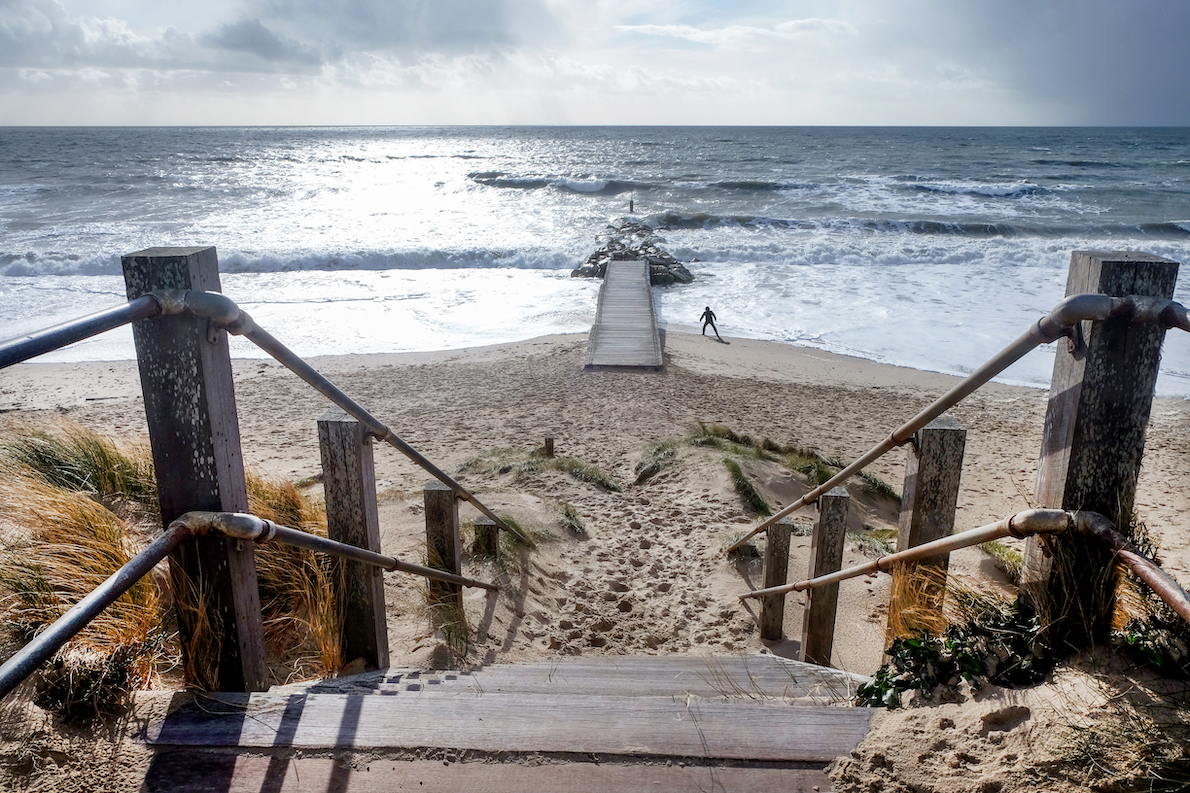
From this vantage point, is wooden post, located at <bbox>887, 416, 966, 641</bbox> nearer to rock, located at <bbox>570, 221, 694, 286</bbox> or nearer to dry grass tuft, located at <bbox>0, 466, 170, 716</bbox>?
dry grass tuft, located at <bbox>0, 466, 170, 716</bbox>

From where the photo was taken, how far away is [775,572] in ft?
16.5

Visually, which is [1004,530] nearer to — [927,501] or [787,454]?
[927,501]

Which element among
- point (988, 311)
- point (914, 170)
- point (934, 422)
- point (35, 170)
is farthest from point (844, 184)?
point (35, 170)

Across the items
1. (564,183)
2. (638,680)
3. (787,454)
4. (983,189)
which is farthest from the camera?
(564,183)

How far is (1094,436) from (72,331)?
245 centimetres

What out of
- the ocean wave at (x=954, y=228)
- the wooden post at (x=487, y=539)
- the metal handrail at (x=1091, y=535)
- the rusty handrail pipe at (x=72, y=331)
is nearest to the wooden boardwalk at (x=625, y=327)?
the wooden post at (x=487, y=539)

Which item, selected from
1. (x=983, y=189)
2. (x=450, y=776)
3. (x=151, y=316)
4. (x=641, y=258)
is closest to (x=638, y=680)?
(x=450, y=776)

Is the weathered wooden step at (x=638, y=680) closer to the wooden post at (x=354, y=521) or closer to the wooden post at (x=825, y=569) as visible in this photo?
the wooden post at (x=354, y=521)

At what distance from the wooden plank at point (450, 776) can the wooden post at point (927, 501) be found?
113 cm

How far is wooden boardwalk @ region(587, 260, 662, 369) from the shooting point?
13.3 metres

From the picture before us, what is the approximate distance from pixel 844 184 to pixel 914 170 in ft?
42.4

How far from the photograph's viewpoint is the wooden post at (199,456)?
1.86 metres

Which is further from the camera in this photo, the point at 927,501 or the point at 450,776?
the point at 927,501

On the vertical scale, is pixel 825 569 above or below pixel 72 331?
below
